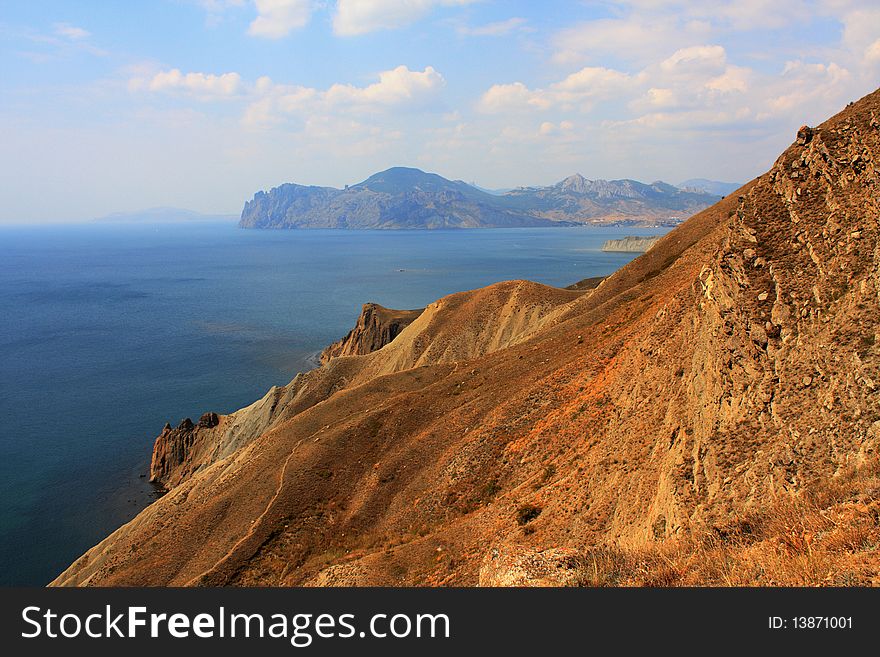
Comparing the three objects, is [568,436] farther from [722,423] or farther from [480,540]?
[722,423]

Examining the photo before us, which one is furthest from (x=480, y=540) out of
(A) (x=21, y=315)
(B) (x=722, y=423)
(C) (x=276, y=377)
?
(A) (x=21, y=315)

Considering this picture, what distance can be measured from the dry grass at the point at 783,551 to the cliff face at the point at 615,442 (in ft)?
0.31

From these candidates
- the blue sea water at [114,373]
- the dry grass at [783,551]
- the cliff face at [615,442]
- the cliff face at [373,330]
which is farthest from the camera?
the cliff face at [373,330]

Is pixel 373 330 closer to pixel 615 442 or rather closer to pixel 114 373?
pixel 114 373

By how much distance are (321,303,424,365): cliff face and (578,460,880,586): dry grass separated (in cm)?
8131

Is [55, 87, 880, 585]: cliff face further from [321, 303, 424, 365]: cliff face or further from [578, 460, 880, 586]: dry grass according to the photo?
[321, 303, 424, 365]: cliff face

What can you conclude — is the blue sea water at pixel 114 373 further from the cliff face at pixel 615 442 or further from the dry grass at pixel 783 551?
the dry grass at pixel 783 551

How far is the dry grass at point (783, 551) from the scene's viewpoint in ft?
30.2

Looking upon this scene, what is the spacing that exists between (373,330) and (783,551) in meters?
87.9

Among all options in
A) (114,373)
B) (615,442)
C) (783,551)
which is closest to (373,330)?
(114,373)

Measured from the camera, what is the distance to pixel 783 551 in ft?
34.1

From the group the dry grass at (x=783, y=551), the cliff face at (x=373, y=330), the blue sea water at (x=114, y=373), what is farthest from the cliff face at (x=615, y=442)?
the cliff face at (x=373, y=330)

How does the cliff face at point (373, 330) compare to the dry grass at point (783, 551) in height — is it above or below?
below

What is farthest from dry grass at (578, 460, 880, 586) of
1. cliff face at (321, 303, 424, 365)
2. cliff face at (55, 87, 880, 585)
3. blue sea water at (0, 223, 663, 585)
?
cliff face at (321, 303, 424, 365)
